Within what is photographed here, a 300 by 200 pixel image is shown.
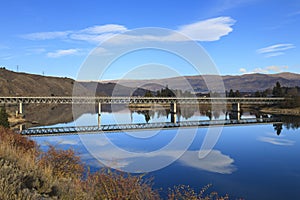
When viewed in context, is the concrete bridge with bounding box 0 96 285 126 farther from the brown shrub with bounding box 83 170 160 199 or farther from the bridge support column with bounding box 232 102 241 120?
the brown shrub with bounding box 83 170 160 199

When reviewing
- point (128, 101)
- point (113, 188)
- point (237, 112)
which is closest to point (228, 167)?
point (113, 188)

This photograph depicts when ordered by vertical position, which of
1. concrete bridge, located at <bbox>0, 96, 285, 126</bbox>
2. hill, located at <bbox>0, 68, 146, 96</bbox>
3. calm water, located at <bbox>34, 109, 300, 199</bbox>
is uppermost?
hill, located at <bbox>0, 68, 146, 96</bbox>

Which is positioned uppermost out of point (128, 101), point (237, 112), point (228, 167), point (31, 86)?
point (31, 86)

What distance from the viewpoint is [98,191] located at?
6855 mm

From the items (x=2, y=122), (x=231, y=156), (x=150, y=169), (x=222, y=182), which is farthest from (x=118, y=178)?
(x=2, y=122)

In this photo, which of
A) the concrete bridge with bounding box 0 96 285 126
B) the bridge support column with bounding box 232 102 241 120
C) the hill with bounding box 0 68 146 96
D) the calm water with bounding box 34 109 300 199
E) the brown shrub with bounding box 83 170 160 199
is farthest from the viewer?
the hill with bounding box 0 68 146 96

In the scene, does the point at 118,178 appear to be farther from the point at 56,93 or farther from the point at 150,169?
the point at 56,93

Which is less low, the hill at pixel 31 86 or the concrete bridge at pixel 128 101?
the hill at pixel 31 86

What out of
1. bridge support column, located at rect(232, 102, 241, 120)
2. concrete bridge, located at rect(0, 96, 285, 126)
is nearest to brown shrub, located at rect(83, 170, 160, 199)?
concrete bridge, located at rect(0, 96, 285, 126)

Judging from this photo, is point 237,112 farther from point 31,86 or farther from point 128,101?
point 31,86

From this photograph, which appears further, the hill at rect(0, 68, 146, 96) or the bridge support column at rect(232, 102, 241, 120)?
the hill at rect(0, 68, 146, 96)

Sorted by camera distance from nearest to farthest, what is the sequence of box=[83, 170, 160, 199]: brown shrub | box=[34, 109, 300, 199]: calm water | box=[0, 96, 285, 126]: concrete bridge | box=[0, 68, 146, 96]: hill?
box=[83, 170, 160, 199]: brown shrub, box=[34, 109, 300, 199]: calm water, box=[0, 96, 285, 126]: concrete bridge, box=[0, 68, 146, 96]: hill

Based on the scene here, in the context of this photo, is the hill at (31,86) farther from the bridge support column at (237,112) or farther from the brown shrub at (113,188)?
the brown shrub at (113,188)

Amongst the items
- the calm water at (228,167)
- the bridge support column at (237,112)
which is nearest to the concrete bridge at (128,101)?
the bridge support column at (237,112)
